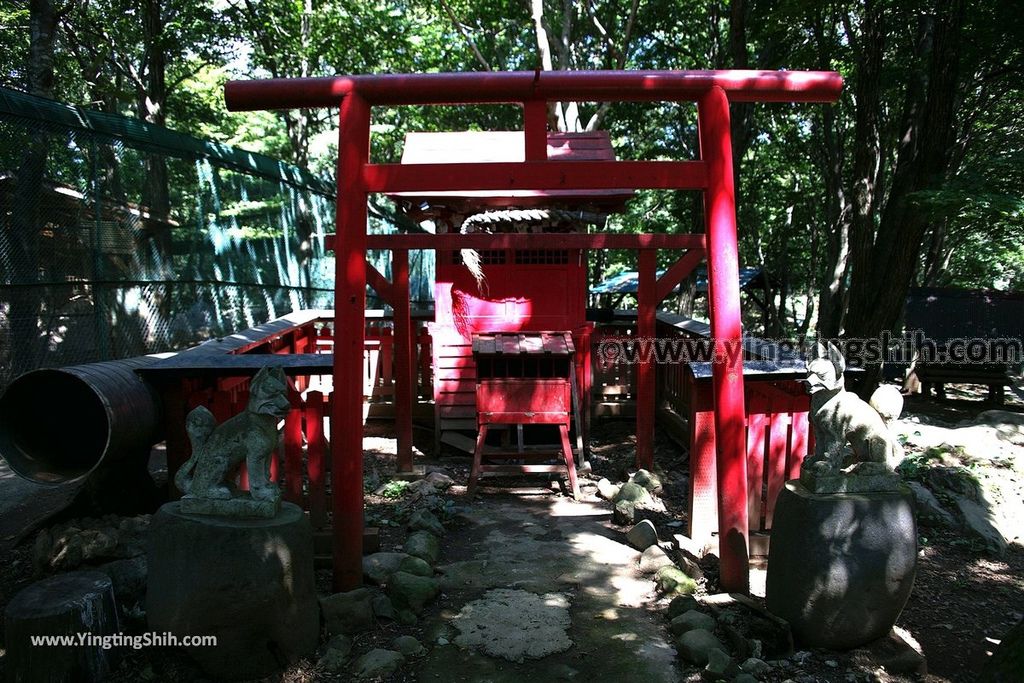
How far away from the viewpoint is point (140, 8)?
15.8 meters

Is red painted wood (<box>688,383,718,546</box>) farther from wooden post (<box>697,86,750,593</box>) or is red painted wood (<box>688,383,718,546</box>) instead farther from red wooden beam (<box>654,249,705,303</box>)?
red wooden beam (<box>654,249,705,303</box>)

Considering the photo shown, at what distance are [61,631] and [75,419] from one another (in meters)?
2.04

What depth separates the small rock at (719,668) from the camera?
3664 millimetres

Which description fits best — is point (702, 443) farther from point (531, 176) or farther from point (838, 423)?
point (531, 176)

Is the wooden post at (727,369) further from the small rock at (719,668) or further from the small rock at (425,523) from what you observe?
the small rock at (425,523)

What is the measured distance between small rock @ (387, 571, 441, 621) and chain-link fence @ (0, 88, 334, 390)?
18.0ft

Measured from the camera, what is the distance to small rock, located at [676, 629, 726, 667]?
3.84 m

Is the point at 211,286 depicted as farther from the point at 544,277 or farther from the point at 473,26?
the point at 473,26

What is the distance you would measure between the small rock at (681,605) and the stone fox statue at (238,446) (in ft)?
7.73

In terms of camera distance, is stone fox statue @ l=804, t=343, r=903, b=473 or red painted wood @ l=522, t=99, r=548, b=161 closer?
stone fox statue @ l=804, t=343, r=903, b=473

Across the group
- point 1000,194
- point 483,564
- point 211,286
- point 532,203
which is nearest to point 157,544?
point 483,564

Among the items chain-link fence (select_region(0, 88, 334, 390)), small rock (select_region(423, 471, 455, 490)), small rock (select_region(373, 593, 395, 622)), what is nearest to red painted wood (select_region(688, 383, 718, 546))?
small rock (select_region(373, 593, 395, 622))

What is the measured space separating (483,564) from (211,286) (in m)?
7.35

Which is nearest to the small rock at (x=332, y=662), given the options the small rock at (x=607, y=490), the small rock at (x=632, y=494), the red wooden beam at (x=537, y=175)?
the red wooden beam at (x=537, y=175)
